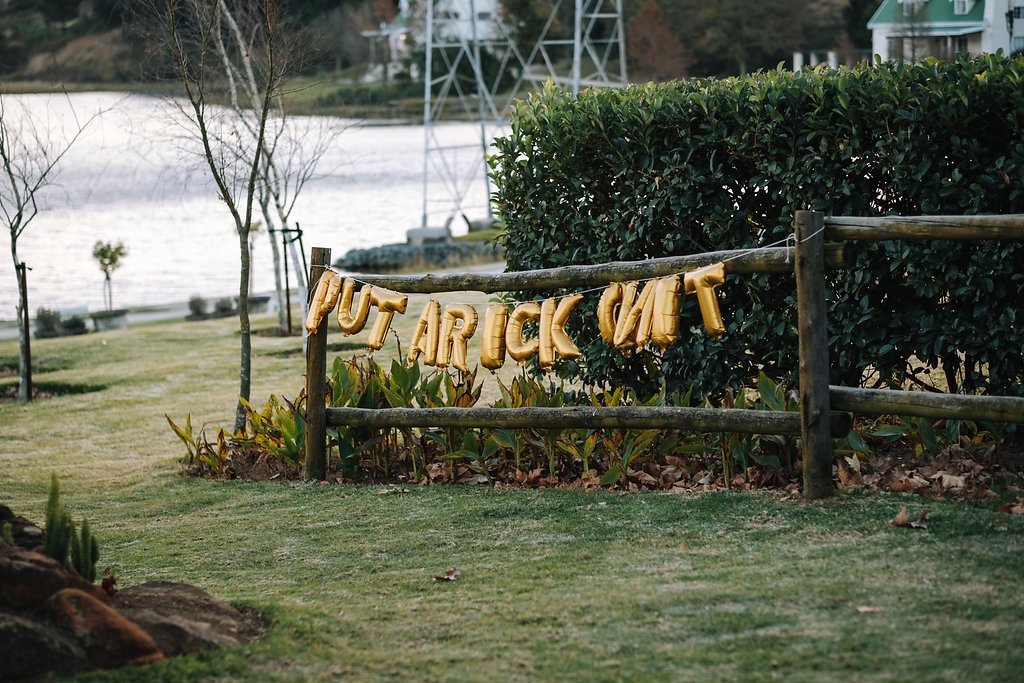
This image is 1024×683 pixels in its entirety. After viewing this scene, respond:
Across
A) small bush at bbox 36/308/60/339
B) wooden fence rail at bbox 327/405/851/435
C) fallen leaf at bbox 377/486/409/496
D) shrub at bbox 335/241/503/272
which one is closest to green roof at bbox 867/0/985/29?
shrub at bbox 335/241/503/272

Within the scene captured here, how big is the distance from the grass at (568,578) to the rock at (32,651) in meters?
0.12

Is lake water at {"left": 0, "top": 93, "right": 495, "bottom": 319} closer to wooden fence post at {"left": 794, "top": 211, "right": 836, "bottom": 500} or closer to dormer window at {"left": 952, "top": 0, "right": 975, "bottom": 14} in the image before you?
wooden fence post at {"left": 794, "top": 211, "right": 836, "bottom": 500}

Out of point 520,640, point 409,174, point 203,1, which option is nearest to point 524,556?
point 520,640

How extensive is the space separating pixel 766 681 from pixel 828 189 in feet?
12.6

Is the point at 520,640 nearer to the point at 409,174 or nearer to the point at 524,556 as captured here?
the point at 524,556

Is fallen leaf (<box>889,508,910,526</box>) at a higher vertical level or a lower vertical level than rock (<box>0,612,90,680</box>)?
lower

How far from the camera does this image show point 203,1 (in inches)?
385

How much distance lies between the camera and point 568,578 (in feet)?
16.6

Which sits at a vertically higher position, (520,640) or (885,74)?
(885,74)

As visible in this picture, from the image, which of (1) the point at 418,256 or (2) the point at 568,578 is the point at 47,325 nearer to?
(1) the point at 418,256

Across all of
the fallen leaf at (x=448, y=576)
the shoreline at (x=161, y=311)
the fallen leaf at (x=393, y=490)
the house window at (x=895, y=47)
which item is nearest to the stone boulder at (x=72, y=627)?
the fallen leaf at (x=448, y=576)

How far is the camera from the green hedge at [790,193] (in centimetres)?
632

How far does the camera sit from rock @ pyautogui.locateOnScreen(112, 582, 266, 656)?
3.98 meters

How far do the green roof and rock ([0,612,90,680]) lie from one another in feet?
85.9
